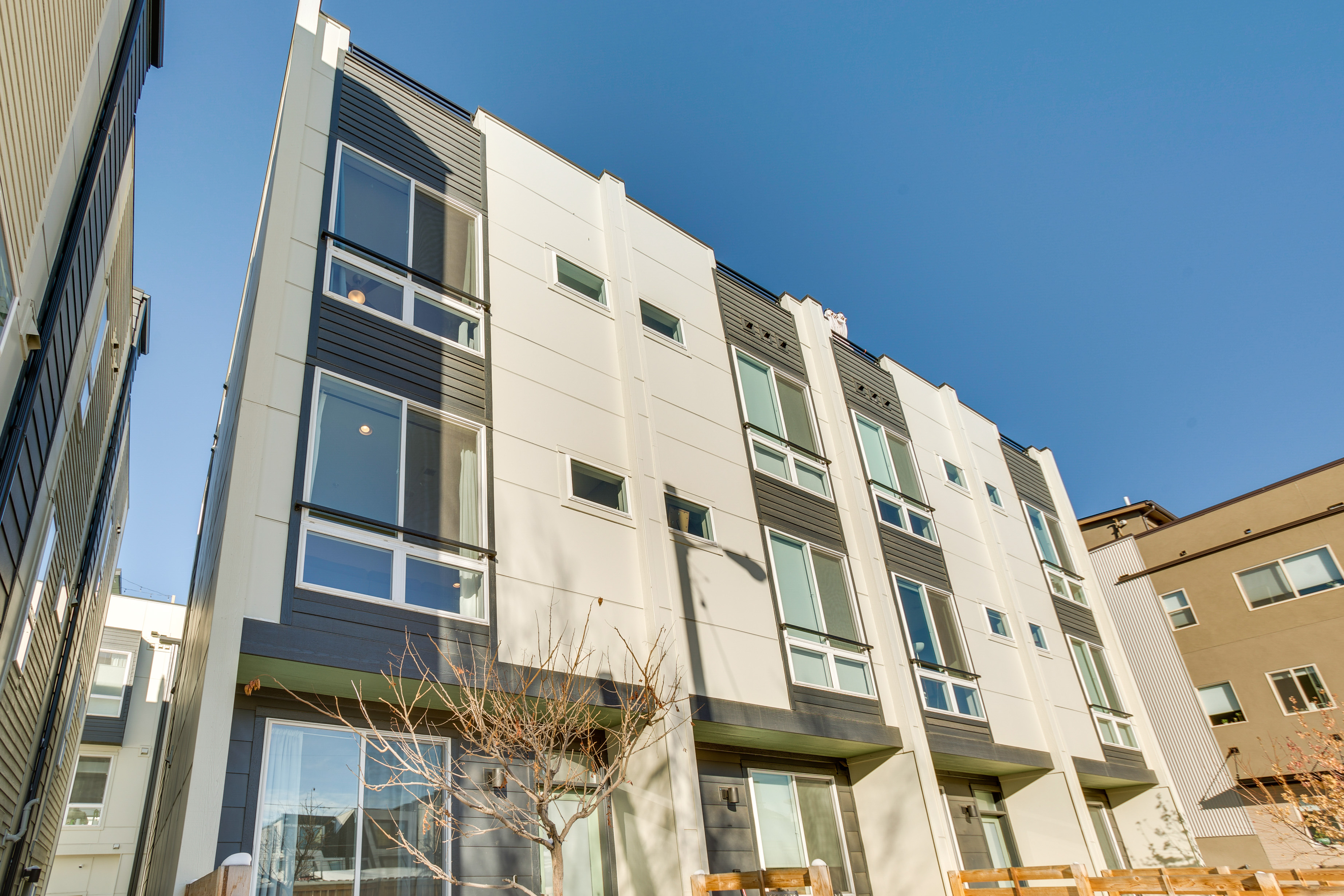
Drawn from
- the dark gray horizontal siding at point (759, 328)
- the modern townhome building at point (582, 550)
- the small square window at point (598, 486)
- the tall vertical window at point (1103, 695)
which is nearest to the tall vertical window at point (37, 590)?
the modern townhome building at point (582, 550)

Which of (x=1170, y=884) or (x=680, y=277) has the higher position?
(x=680, y=277)

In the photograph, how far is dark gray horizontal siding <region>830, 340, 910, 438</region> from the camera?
14.8 meters

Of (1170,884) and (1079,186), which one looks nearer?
(1170,884)

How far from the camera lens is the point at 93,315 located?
7988 millimetres

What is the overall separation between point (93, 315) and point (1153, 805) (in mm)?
19131

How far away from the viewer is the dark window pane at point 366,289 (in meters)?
8.11

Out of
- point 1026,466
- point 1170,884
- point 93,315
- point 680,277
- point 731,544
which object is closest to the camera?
point 1170,884

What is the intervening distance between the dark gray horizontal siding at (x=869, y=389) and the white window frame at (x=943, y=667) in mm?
3636

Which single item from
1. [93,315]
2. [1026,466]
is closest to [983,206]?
[1026,466]

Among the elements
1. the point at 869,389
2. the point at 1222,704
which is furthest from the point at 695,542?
the point at 1222,704

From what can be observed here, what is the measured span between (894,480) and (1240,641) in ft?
40.9

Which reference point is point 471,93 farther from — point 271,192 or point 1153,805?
point 1153,805

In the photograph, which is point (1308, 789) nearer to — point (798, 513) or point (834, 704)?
point (834, 704)

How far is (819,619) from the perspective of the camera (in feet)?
35.1
